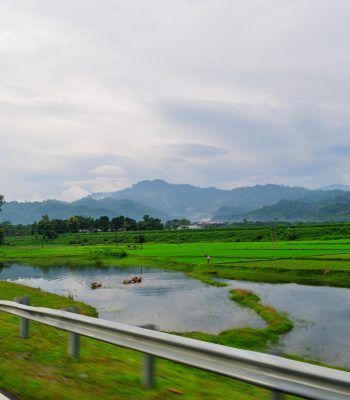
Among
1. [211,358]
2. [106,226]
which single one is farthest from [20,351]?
[106,226]

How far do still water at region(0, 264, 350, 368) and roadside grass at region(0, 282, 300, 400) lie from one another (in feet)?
33.1

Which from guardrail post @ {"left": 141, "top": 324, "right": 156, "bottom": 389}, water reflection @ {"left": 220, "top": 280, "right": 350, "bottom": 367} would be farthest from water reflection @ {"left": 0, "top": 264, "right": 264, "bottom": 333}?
guardrail post @ {"left": 141, "top": 324, "right": 156, "bottom": 389}

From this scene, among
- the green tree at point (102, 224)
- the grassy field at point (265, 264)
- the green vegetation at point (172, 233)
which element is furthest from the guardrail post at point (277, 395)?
the green tree at point (102, 224)

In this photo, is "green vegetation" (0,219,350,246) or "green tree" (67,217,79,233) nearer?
"green vegetation" (0,219,350,246)

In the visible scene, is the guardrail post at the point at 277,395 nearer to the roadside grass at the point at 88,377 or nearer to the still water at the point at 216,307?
the roadside grass at the point at 88,377

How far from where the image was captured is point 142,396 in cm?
555

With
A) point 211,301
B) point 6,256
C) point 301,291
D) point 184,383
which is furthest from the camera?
point 6,256

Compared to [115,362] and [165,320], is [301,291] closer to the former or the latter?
[165,320]

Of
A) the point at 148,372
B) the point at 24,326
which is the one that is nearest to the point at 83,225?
the point at 24,326

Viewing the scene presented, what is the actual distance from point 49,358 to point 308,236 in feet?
281

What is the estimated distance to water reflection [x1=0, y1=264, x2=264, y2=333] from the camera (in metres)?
24.1

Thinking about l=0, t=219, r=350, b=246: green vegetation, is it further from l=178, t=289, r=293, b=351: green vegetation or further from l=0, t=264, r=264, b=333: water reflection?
l=178, t=289, r=293, b=351: green vegetation

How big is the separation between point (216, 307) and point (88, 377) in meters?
22.6

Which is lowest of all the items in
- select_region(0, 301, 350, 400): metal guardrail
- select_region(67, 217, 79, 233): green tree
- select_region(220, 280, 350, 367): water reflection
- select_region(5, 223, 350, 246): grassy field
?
select_region(220, 280, 350, 367): water reflection
